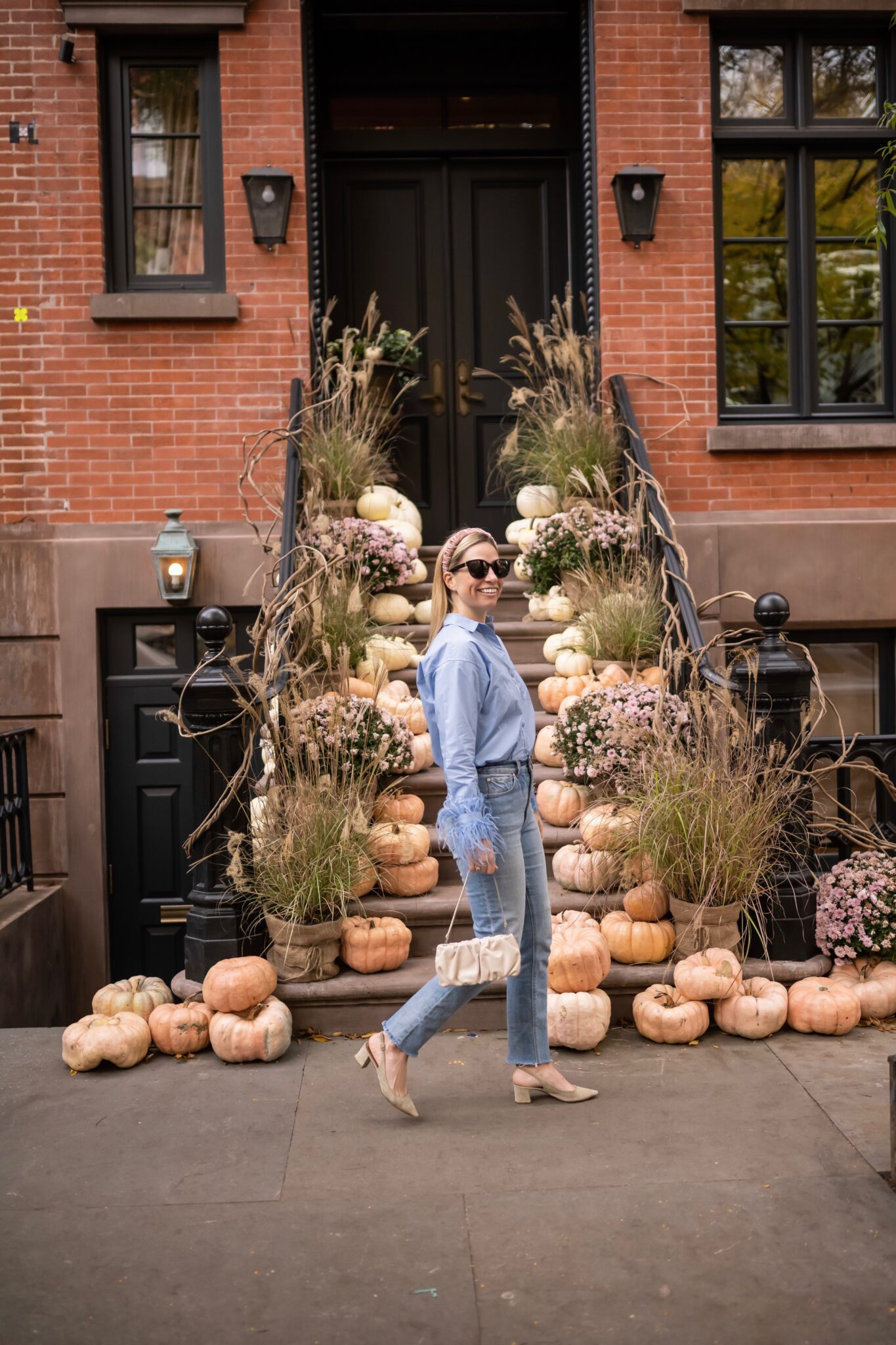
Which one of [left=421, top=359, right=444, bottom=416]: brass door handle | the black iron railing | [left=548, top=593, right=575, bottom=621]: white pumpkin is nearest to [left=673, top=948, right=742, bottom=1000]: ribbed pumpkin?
[left=548, top=593, right=575, bottom=621]: white pumpkin

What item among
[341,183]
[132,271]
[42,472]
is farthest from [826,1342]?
[341,183]

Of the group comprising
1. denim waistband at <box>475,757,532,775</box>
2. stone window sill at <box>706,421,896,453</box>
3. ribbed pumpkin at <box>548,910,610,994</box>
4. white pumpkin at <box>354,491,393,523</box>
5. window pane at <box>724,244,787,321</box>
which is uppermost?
window pane at <box>724,244,787,321</box>

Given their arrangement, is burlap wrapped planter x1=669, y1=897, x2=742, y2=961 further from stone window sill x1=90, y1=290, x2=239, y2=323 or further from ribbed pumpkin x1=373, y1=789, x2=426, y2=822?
stone window sill x1=90, y1=290, x2=239, y2=323

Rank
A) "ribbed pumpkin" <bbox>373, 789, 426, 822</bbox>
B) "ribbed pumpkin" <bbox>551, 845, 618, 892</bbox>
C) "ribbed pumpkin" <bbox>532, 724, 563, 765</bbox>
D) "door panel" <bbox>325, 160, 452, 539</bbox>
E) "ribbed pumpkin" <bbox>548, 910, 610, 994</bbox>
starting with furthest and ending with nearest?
"door panel" <bbox>325, 160, 452, 539</bbox>
"ribbed pumpkin" <bbox>532, 724, 563, 765</bbox>
"ribbed pumpkin" <bbox>373, 789, 426, 822</bbox>
"ribbed pumpkin" <bbox>551, 845, 618, 892</bbox>
"ribbed pumpkin" <bbox>548, 910, 610, 994</bbox>

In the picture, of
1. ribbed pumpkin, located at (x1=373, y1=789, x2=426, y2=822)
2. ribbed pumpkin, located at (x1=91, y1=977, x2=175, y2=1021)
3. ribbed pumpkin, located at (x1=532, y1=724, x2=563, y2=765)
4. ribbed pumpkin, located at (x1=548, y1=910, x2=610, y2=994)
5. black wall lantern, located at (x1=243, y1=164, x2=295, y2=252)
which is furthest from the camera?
black wall lantern, located at (x1=243, y1=164, x2=295, y2=252)

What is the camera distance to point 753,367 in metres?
8.57

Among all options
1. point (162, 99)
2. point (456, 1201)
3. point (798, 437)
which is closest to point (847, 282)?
point (798, 437)

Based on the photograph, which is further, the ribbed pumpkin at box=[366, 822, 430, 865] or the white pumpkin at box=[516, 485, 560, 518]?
the white pumpkin at box=[516, 485, 560, 518]

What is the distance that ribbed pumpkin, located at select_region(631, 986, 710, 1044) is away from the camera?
497 cm

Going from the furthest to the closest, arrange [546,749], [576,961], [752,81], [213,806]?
[752,81], [546,749], [213,806], [576,961]

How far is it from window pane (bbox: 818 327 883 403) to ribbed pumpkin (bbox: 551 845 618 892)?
4.35 metres

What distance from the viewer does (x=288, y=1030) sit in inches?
196

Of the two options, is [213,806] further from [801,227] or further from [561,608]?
[801,227]

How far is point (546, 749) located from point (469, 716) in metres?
2.53
